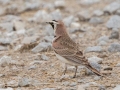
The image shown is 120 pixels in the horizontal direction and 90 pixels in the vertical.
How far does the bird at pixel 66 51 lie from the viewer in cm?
868

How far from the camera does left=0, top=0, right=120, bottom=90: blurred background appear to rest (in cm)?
867

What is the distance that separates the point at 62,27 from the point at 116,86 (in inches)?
74.9

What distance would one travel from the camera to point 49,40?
1145cm

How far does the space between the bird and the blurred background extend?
0.91ft

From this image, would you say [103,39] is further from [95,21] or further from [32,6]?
[32,6]

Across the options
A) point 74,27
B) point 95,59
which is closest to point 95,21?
point 74,27

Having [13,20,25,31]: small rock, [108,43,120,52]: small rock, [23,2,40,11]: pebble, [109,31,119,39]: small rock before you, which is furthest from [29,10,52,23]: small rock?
[108,43,120,52]: small rock

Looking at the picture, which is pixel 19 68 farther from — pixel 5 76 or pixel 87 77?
pixel 87 77

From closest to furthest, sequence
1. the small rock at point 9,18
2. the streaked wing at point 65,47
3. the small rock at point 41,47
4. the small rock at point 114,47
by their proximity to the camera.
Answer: the streaked wing at point 65,47
the small rock at point 114,47
the small rock at point 41,47
the small rock at point 9,18

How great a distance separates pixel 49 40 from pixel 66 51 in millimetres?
2447

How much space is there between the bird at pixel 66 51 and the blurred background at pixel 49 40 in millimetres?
278

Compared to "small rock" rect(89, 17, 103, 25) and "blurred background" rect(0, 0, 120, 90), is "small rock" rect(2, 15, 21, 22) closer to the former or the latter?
"blurred background" rect(0, 0, 120, 90)

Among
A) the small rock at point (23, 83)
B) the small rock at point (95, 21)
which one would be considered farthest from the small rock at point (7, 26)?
the small rock at point (23, 83)

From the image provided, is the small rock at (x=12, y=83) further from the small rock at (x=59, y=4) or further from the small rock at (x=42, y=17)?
the small rock at (x=59, y=4)
